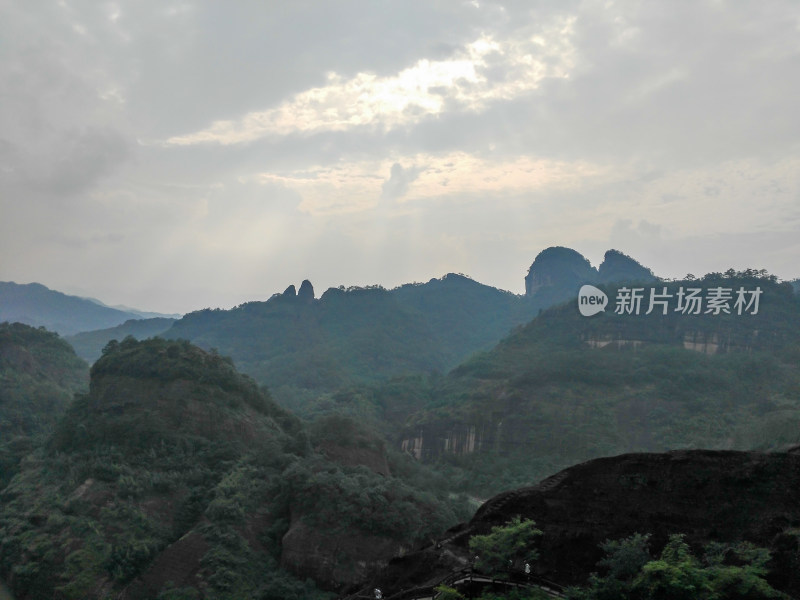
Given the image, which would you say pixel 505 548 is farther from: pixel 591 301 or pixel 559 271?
pixel 559 271

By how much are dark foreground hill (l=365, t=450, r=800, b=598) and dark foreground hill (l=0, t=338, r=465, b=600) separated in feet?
25.2

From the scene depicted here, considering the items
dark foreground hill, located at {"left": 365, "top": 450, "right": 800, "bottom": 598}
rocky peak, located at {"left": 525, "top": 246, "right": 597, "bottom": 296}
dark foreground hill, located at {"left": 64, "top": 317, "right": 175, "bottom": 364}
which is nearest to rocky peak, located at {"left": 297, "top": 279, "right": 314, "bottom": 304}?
dark foreground hill, located at {"left": 64, "top": 317, "right": 175, "bottom": 364}

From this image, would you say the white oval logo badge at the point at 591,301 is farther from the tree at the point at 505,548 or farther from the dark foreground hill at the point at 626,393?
the tree at the point at 505,548

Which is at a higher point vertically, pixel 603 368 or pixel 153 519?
pixel 603 368

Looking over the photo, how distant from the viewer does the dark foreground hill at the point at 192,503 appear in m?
23.7

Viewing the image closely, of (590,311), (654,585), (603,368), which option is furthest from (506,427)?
(654,585)

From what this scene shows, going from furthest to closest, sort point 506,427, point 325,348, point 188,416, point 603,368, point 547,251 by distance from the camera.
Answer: point 547,251 → point 325,348 → point 603,368 → point 506,427 → point 188,416

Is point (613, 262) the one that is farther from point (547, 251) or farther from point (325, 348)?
point (325, 348)

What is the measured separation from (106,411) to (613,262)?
120m

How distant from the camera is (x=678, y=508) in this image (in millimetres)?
15375

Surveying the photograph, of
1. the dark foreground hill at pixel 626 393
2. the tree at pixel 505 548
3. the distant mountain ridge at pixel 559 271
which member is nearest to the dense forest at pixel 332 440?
the dark foreground hill at pixel 626 393

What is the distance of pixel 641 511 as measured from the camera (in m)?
15.7

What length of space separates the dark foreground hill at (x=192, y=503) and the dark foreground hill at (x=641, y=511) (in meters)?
7.67

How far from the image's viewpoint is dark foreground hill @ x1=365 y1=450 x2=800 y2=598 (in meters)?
14.4
